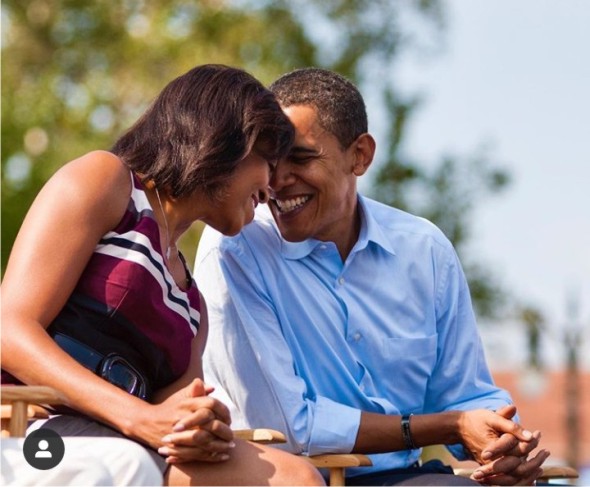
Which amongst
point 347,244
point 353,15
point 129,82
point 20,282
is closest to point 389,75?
point 353,15

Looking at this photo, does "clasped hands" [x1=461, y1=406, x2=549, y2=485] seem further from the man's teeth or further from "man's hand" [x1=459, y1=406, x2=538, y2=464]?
the man's teeth

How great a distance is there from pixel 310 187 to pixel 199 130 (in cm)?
97

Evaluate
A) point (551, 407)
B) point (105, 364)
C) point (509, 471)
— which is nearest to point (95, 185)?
point (105, 364)

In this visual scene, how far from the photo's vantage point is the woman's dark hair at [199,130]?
3752 mm

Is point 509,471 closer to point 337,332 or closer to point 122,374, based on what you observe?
point 337,332

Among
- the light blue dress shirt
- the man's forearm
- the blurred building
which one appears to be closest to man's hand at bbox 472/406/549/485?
the man's forearm

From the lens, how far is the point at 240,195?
12.9 ft

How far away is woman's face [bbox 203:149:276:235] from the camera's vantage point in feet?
12.7

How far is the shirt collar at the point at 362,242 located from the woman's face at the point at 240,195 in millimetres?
587

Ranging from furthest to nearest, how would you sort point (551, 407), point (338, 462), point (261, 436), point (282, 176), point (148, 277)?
point (551, 407), point (282, 176), point (338, 462), point (261, 436), point (148, 277)

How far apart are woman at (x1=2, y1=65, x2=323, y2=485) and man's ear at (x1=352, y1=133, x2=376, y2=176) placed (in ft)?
2.73

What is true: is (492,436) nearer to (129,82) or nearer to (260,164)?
(260,164)

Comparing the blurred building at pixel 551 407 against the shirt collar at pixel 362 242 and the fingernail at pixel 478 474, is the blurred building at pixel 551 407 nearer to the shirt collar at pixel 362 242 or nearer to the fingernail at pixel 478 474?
the shirt collar at pixel 362 242

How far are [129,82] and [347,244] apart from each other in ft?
54.8
